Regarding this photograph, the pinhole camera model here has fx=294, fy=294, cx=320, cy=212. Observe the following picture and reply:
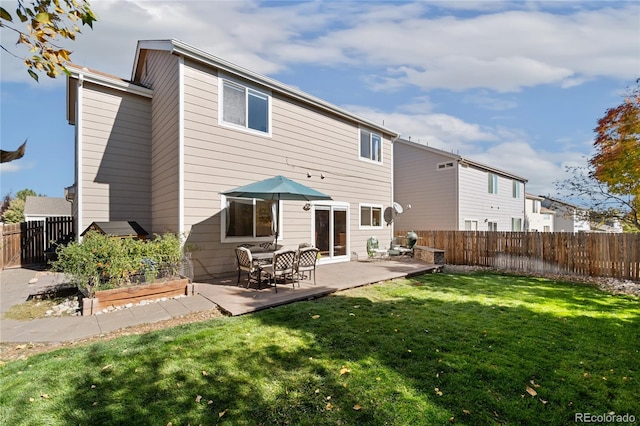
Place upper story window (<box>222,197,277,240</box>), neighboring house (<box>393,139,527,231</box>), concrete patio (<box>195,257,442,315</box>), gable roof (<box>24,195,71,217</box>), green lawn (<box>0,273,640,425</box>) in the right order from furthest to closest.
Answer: gable roof (<box>24,195,71,217</box>) → neighboring house (<box>393,139,527,231</box>) → upper story window (<box>222,197,277,240</box>) → concrete patio (<box>195,257,442,315</box>) → green lawn (<box>0,273,640,425</box>)

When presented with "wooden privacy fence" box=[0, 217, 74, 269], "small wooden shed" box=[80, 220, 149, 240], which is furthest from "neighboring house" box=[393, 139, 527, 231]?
"wooden privacy fence" box=[0, 217, 74, 269]

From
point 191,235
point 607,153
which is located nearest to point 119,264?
point 191,235

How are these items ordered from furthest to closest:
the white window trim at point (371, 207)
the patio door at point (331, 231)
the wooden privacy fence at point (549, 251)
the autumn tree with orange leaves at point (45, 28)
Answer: the white window trim at point (371, 207) → the patio door at point (331, 231) → the wooden privacy fence at point (549, 251) → the autumn tree with orange leaves at point (45, 28)

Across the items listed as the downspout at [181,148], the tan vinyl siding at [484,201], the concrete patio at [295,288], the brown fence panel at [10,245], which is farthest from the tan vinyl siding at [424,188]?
the brown fence panel at [10,245]

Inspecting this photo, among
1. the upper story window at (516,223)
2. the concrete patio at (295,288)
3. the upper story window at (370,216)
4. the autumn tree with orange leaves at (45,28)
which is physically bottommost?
the concrete patio at (295,288)

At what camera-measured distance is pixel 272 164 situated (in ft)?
31.0

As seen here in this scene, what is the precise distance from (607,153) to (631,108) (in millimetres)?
1433

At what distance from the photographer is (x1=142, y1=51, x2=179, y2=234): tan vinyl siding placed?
7805 millimetres

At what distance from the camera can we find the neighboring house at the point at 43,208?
2884 cm

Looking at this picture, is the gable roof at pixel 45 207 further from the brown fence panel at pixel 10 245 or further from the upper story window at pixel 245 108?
the upper story window at pixel 245 108

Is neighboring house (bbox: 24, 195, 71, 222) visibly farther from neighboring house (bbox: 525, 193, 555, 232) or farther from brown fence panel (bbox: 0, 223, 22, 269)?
neighboring house (bbox: 525, 193, 555, 232)

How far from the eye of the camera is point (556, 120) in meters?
14.3

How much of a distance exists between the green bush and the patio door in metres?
5.30

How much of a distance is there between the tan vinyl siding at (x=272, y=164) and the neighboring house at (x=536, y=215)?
20.4m
